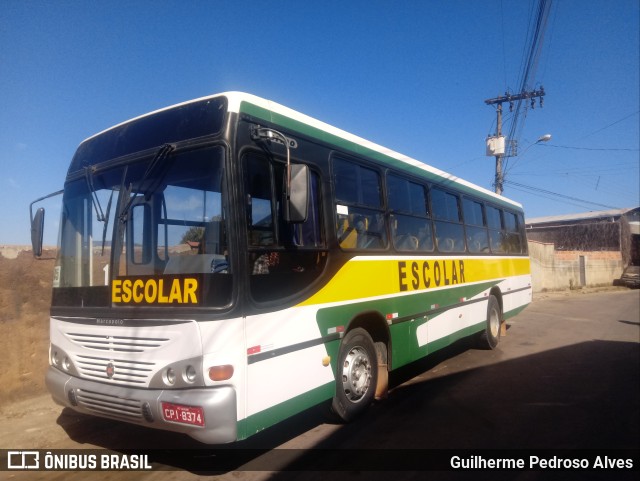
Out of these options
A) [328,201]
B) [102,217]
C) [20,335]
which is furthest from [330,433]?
[20,335]

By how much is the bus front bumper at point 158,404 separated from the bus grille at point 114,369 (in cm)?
7

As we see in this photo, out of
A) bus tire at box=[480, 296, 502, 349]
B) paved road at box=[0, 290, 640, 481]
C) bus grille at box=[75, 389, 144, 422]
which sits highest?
bus grille at box=[75, 389, 144, 422]

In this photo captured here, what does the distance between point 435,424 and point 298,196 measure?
3.06 metres

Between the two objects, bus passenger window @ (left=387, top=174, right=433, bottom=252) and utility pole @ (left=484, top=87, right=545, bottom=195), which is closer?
bus passenger window @ (left=387, top=174, right=433, bottom=252)

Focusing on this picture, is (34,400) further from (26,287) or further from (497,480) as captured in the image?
(497,480)

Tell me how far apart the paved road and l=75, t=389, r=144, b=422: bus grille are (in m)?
0.64

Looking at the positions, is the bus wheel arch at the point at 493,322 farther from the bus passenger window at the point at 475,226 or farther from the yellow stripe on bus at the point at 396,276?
the bus passenger window at the point at 475,226

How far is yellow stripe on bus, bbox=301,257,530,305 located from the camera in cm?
455

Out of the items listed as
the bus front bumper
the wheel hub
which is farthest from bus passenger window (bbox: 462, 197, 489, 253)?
the bus front bumper

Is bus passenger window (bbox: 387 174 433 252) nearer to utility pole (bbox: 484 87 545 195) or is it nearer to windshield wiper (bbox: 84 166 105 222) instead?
windshield wiper (bbox: 84 166 105 222)

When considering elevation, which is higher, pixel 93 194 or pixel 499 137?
pixel 499 137

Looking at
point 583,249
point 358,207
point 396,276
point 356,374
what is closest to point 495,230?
point 396,276

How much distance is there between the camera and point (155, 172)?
12.2ft

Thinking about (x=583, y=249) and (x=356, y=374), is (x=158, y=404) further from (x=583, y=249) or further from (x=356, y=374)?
(x=583, y=249)
